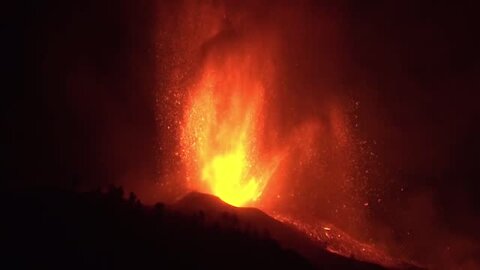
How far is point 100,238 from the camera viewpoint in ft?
64.0

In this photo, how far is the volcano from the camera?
85.1 feet

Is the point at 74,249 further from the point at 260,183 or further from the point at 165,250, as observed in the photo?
the point at 260,183

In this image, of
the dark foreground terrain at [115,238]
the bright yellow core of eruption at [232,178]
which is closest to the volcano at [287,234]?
the dark foreground terrain at [115,238]

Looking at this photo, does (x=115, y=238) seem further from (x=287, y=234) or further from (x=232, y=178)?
(x=232, y=178)

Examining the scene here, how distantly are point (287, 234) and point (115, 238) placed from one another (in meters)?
9.95

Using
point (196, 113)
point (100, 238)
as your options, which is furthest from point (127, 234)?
point (196, 113)

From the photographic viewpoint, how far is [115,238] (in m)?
19.7

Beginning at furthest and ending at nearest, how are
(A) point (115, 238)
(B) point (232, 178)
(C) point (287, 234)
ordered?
(B) point (232, 178), (C) point (287, 234), (A) point (115, 238)

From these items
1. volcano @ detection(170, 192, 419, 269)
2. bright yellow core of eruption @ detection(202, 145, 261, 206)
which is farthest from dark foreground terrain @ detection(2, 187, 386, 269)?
bright yellow core of eruption @ detection(202, 145, 261, 206)

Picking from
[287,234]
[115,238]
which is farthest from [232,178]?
[115,238]

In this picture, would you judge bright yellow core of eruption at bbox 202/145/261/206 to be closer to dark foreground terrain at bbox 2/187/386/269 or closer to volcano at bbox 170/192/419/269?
volcano at bbox 170/192/419/269

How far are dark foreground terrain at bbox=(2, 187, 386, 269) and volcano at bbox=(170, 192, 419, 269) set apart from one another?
2630mm

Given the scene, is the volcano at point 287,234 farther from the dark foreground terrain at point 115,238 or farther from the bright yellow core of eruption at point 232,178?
the bright yellow core of eruption at point 232,178

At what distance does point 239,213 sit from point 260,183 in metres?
9.99
